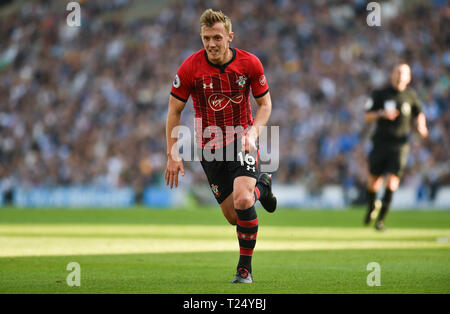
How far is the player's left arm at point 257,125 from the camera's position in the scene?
22.3 feet

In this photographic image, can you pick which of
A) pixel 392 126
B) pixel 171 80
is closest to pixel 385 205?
pixel 392 126

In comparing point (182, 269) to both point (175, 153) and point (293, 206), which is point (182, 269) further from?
point (293, 206)

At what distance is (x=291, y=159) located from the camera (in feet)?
85.2

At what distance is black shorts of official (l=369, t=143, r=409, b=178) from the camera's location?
13531mm

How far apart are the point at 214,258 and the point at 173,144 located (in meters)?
2.28

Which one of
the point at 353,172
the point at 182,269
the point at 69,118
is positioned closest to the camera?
the point at 182,269

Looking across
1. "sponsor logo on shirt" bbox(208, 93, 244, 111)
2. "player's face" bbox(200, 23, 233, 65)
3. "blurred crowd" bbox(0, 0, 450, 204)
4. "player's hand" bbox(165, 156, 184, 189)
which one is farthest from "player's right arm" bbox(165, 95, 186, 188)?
"blurred crowd" bbox(0, 0, 450, 204)

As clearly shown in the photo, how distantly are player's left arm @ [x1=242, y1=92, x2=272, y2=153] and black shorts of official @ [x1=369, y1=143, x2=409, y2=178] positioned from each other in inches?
263

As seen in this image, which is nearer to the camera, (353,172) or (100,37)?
(353,172)

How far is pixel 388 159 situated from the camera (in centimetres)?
1366

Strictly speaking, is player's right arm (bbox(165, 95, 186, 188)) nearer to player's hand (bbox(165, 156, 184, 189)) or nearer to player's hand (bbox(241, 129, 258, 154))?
player's hand (bbox(165, 156, 184, 189))

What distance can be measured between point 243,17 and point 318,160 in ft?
25.3
